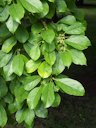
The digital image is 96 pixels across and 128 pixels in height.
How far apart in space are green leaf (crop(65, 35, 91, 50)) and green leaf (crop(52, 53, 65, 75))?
9 centimetres

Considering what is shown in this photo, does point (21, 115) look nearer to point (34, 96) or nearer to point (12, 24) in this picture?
point (34, 96)

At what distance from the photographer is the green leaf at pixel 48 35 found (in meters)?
1.46

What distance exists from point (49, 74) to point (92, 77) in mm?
4898

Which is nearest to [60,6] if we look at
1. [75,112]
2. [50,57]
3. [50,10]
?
[50,10]

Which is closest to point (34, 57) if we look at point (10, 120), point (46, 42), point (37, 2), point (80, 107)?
point (46, 42)

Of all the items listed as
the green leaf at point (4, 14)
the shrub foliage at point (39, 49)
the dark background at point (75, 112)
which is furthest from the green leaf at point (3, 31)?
the dark background at point (75, 112)

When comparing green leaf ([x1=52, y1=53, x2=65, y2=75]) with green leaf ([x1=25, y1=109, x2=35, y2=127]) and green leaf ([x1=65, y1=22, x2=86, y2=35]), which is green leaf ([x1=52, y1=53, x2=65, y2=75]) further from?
green leaf ([x1=25, y1=109, x2=35, y2=127])

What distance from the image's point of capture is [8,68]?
63.1 inches

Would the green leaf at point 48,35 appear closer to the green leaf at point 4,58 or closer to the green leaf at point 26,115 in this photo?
the green leaf at point 4,58

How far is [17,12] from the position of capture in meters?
1.36

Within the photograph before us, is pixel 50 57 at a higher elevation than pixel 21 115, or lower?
higher

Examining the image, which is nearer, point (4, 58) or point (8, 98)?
point (4, 58)

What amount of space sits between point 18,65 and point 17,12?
0.96 ft

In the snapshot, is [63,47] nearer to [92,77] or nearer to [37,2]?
[37,2]
